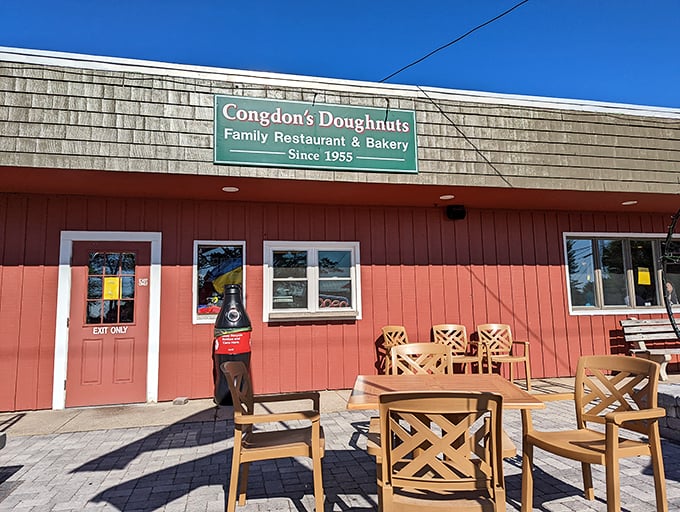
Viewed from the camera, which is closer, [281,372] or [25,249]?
[25,249]

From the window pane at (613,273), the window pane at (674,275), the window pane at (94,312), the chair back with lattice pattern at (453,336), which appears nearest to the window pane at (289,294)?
the chair back with lattice pattern at (453,336)

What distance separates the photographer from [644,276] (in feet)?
22.4

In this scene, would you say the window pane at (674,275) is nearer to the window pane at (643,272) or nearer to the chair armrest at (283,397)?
the window pane at (643,272)

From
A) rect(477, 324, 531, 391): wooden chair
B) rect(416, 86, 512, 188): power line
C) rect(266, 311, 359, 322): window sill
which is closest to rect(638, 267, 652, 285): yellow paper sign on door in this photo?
rect(477, 324, 531, 391): wooden chair

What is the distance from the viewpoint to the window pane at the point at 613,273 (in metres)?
6.65

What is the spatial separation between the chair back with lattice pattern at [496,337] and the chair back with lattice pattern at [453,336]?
0.74ft

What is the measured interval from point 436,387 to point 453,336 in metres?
3.32

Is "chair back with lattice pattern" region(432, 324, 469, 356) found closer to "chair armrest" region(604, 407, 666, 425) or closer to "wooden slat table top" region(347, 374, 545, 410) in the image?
"wooden slat table top" region(347, 374, 545, 410)

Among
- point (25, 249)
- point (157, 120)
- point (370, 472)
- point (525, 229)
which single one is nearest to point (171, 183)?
point (157, 120)

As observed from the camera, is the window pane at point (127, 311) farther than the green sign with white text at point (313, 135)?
Yes

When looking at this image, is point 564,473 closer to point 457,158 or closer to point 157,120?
point 457,158

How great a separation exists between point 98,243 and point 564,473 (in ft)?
17.0

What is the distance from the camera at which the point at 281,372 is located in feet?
18.3

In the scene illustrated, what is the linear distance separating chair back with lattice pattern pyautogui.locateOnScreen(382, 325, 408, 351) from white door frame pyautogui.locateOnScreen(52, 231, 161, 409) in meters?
2.77
